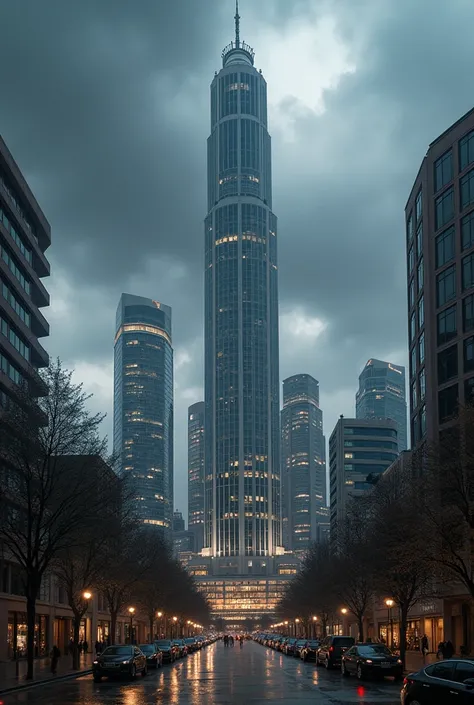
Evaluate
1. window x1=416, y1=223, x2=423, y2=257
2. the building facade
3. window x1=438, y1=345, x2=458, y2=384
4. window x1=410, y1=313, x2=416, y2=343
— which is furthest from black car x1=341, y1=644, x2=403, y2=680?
the building facade

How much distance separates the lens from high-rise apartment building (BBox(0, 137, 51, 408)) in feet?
231

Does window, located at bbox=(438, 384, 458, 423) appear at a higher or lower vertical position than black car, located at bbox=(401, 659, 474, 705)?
higher

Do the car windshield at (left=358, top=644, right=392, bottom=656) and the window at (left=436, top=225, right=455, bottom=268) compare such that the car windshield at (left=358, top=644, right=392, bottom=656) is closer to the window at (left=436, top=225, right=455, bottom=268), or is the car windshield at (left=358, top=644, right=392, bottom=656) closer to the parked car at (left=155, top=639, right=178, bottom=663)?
the parked car at (left=155, top=639, right=178, bottom=663)

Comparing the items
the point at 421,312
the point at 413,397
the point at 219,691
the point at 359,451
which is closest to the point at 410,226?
the point at 421,312

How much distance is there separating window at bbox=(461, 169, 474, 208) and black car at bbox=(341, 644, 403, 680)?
3965 cm

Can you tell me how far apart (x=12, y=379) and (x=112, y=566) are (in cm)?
1797

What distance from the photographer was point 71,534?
53938mm

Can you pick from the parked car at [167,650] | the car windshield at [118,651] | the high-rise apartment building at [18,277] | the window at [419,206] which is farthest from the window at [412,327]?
the car windshield at [118,651]

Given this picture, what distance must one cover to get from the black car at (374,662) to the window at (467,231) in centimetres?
3712

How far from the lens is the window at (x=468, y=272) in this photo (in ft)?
233

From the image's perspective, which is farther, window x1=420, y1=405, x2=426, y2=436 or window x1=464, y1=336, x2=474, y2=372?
window x1=420, y1=405, x2=426, y2=436

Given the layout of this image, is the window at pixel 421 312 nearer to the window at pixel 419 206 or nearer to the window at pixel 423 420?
the window at pixel 423 420

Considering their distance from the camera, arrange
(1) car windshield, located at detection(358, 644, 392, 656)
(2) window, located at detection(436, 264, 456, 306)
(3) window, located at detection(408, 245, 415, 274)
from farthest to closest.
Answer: (3) window, located at detection(408, 245, 415, 274) < (2) window, located at detection(436, 264, 456, 306) < (1) car windshield, located at detection(358, 644, 392, 656)

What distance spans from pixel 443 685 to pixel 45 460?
30593 millimetres
